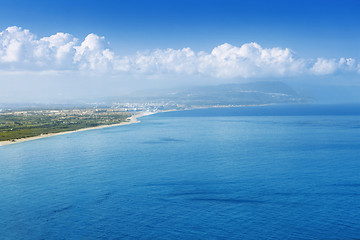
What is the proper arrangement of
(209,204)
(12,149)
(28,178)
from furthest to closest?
(12,149) < (28,178) < (209,204)

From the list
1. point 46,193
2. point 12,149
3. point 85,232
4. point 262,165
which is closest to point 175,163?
point 262,165

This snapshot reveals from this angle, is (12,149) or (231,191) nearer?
(231,191)

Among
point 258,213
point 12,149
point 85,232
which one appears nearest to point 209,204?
point 258,213

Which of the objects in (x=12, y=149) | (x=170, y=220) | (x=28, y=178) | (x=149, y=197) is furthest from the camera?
(x=12, y=149)

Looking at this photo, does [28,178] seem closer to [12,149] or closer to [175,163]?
[175,163]

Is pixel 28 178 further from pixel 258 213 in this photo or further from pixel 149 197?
pixel 258 213

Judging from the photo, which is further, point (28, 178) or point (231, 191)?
point (28, 178)
